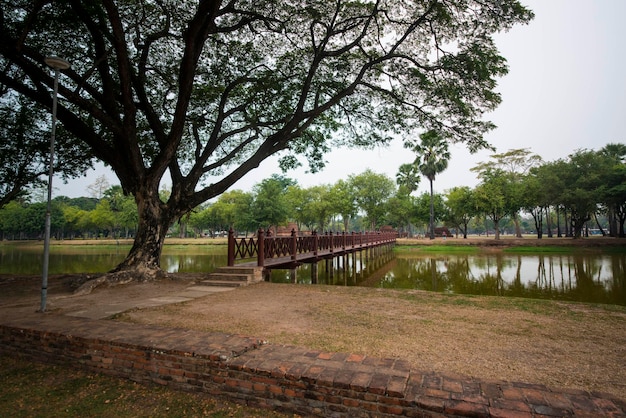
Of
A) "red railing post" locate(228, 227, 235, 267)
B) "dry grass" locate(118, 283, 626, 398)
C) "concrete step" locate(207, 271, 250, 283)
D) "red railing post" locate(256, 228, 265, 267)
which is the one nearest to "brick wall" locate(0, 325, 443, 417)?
"dry grass" locate(118, 283, 626, 398)

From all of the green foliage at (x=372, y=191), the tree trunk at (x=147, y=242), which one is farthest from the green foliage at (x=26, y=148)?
the green foliage at (x=372, y=191)

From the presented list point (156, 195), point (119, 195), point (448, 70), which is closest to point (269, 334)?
point (156, 195)

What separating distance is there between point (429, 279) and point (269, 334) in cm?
1502

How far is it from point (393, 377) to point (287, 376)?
0.97 m

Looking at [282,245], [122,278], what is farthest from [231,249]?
[122,278]

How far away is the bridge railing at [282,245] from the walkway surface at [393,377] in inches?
251

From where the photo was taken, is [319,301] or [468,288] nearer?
[319,301]

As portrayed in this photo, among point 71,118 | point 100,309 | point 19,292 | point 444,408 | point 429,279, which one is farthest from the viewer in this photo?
point 429,279

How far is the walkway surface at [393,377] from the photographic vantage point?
2525mm

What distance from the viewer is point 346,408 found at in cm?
290

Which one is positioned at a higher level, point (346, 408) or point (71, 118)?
point (71, 118)

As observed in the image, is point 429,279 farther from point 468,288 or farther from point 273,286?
point 273,286

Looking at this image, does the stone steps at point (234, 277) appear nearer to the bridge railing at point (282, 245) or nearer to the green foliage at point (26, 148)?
the bridge railing at point (282, 245)

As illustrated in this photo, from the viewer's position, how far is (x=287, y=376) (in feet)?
10.3
